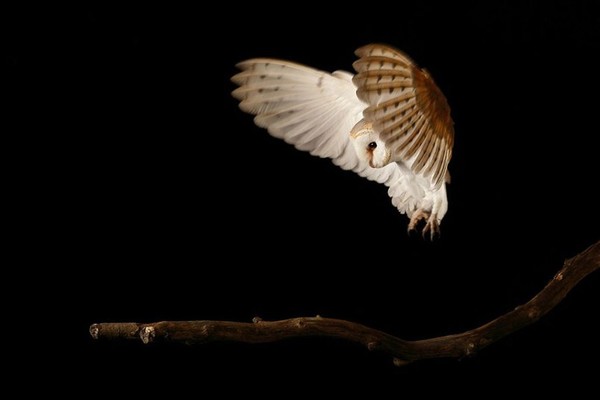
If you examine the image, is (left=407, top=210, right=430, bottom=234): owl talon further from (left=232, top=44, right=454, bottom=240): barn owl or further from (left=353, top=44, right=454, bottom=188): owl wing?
(left=353, top=44, right=454, bottom=188): owl wing

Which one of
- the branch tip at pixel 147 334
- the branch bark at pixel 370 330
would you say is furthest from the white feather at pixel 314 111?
the branch tip at pixel 147 334

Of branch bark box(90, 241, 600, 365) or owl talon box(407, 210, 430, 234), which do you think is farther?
owl talon box(407, 210, 430, 234)

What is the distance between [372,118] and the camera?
42.1 inches

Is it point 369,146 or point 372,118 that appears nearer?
point 372,118

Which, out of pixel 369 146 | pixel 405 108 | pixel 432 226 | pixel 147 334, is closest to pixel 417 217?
pixel 432 226

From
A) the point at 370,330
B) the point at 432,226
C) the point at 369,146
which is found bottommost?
the point at 370,330

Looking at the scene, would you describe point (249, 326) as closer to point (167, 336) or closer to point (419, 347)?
point (167, 336)

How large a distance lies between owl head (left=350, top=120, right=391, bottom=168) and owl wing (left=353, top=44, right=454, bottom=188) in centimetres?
2

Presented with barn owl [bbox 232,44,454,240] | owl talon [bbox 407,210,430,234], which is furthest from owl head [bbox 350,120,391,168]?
owl talon [bbox 407,210,430,234]

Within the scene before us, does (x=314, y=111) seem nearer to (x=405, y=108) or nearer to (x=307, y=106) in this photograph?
(x=307, y=106)

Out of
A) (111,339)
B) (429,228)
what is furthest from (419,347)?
(111,339)

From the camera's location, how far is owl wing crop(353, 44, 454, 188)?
1042 mm

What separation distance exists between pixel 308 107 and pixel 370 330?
0.37 metres

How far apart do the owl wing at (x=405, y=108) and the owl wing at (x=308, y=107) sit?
134 mm
